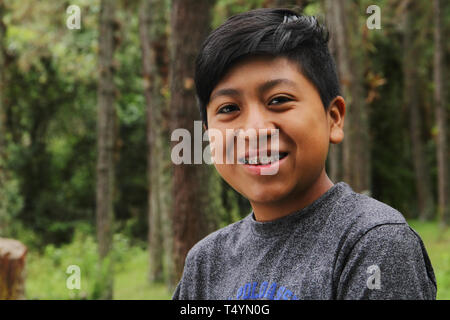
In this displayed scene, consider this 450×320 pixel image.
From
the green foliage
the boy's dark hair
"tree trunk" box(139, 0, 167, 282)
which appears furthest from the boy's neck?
"tree trunk" box(139, 0, 167, 282)

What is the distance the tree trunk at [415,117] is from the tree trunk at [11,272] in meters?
14.6

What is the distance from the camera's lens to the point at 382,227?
1.39 meters

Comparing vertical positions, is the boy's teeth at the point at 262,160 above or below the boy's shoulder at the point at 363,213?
above

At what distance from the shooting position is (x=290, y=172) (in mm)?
1579

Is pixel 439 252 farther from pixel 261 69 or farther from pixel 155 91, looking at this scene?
pixel 261 69

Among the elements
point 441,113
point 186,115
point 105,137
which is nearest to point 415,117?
point 441,113

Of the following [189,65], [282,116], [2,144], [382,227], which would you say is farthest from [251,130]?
[2,144]

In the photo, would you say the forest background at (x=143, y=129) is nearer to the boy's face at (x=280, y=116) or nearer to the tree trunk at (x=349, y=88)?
the tree trunk at (x=349, y=88)

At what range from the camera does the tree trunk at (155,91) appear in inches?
336

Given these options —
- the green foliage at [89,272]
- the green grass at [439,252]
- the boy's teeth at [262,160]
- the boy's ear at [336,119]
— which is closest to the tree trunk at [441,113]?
the green grass at [439,252]

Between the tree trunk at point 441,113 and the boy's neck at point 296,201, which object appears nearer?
the boy's neck at point 296,201

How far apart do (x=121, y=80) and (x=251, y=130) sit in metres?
17.0

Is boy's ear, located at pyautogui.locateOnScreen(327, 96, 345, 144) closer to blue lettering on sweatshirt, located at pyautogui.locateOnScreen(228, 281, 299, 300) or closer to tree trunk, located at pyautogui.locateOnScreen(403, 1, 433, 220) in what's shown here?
blue lettering on sweatshirt, located at pyautogui.locateOnScreen(228, 281, 299, 300)

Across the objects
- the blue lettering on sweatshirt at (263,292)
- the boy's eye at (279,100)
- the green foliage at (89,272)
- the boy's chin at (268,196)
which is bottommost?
the green foliage at (89,272)
